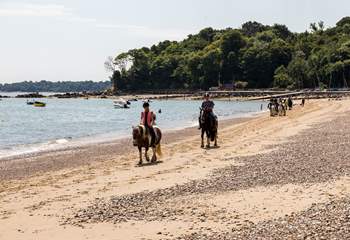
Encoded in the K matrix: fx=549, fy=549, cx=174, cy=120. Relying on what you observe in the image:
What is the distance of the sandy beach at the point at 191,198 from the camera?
10.3 metres

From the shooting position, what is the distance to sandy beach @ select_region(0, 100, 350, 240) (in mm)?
10273

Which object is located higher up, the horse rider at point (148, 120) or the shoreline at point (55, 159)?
the horse rider at point (148, 120)

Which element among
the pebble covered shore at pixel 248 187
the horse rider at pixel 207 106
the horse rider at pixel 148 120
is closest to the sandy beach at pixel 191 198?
the pebble covered shore at pixel 248 187

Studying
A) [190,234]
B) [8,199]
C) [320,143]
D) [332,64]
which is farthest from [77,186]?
[332,64]

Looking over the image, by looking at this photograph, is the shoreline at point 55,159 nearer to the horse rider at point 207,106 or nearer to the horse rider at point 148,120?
the horse rider at point 148,120

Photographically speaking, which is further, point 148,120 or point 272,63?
point 272,63

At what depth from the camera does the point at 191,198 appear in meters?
13.1

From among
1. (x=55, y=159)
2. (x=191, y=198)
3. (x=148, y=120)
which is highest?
(x=148, y=120)

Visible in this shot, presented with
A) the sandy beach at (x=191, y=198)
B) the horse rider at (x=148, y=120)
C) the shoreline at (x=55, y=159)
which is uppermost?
the horse rider at (x=148, y=120)

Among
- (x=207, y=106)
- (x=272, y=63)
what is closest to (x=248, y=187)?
(x=207, y=106)

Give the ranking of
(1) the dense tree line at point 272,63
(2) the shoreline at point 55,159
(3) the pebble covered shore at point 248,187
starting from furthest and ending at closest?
(1) the dense tree line at point 272,63 → (2) the shoreline at point 55,159 → (3) the pebble covered shore at point 248,187

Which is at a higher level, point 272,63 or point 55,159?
point 272,63

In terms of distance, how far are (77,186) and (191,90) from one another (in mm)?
170833

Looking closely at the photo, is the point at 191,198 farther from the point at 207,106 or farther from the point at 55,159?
the point at 55,159
